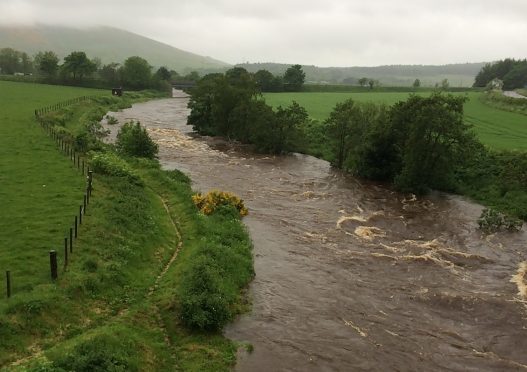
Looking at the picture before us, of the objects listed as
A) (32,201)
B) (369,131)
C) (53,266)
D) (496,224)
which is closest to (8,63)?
(369,131)

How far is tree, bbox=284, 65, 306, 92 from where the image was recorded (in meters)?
170

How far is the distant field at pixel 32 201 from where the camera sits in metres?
23.8

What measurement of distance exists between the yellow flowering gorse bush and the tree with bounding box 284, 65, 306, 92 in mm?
136488

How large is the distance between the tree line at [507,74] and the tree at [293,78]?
62.5 meters

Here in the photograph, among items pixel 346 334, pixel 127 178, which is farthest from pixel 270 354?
pixel 127 178

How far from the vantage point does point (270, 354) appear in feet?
68.9

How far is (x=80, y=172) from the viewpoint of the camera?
137 feet

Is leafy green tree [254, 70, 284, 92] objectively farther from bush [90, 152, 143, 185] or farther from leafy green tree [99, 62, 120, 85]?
bush [90, 152, 143, 185]

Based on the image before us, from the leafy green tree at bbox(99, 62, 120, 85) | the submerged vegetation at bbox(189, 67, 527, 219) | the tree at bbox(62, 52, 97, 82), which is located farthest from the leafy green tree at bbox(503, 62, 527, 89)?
the tree at bbox(62, 52, 97, 82)

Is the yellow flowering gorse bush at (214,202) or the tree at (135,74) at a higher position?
the tree at (135,74)

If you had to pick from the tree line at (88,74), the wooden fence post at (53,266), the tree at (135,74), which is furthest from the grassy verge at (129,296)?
the tree line at (88,74)

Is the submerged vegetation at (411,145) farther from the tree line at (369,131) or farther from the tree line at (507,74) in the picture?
the tree line at (507,74)

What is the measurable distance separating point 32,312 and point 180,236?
44.5 ft

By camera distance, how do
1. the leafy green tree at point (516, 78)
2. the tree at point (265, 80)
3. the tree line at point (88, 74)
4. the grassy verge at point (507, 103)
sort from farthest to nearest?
the leafy green tree at point (516, 78)
the tree at point (265, 80)
the tree line at point (88, 74)
the grassy verge at point (507, 103)
